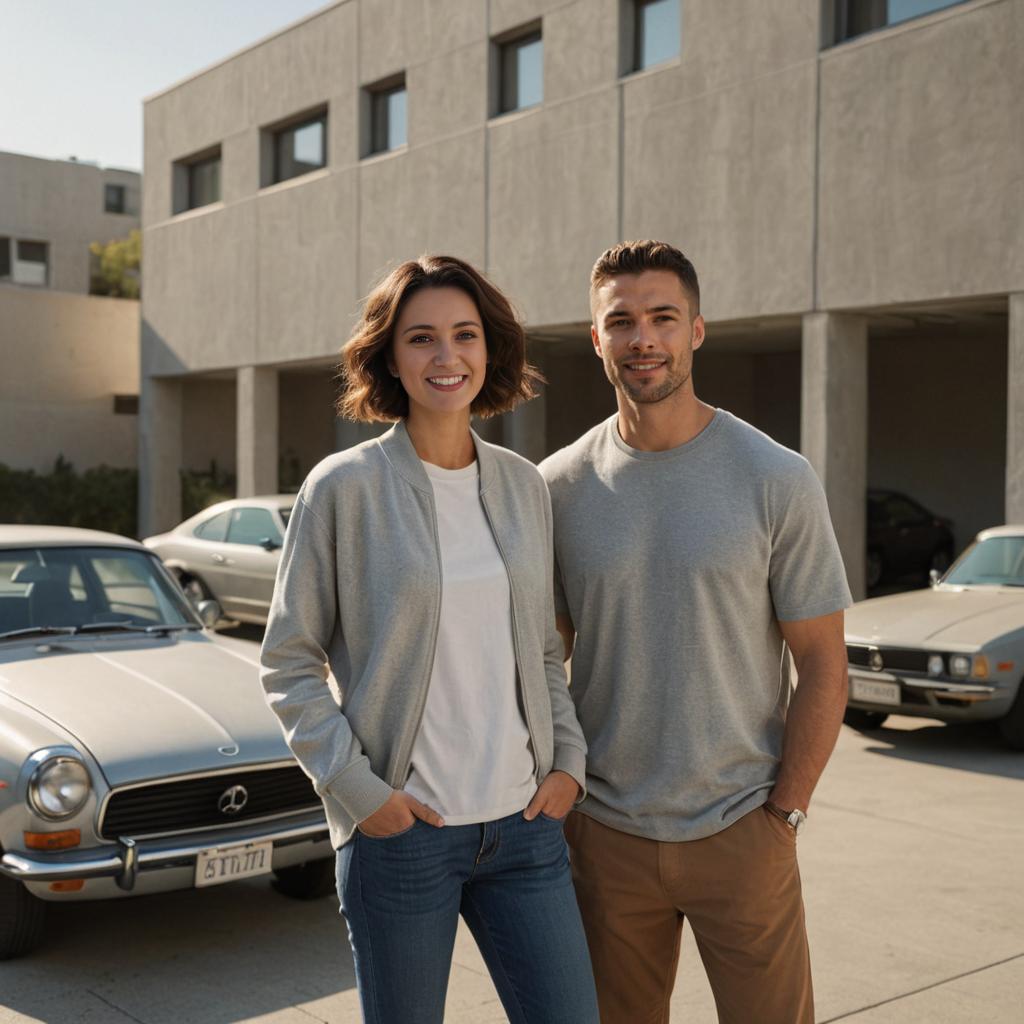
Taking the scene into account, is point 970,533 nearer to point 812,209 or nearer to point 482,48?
point 812,209

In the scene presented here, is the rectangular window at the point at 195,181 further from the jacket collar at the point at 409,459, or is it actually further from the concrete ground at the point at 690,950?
the jacket collar at the point at 409,459

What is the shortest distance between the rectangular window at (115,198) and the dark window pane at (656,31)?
105 feet

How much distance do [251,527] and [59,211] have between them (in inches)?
1133

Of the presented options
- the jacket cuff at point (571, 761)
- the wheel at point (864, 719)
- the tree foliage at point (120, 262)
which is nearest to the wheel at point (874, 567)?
the wheel at point (864, 719)

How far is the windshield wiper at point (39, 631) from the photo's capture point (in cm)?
567

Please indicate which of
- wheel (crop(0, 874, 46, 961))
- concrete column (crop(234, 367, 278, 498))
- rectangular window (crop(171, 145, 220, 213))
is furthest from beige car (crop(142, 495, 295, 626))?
rectangular window (crop(171, 145, 220, 213))

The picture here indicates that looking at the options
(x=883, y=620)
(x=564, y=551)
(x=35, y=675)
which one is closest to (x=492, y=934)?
(x=564, y=551)

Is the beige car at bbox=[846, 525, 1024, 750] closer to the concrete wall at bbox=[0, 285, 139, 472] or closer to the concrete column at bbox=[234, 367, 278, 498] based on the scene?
the concrete column at bbox=[234, 367, 278, 498]

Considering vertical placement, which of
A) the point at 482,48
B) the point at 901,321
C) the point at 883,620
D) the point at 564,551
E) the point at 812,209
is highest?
the point at 482,48

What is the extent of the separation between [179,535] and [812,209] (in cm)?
759

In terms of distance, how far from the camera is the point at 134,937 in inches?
194

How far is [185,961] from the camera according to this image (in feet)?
15.3

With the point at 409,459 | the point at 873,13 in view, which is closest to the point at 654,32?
the point at 873,13

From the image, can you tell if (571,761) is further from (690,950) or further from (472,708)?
(690,950)
